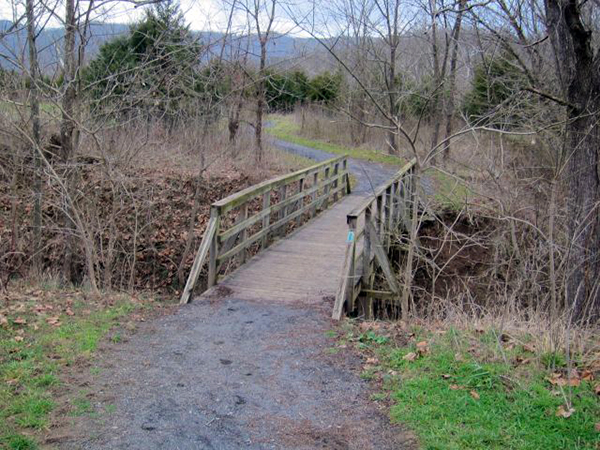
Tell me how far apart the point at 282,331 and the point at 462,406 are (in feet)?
8.17

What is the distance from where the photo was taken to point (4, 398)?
4.43 m

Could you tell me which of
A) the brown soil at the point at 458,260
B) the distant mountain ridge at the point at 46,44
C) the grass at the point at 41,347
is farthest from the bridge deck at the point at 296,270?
the distant mountain ridge at the point at 46,44

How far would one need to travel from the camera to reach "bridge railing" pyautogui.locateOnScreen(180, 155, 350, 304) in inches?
306

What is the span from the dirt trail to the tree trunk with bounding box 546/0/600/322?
2953mm

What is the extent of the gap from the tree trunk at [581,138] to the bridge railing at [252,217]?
4277 millimetres

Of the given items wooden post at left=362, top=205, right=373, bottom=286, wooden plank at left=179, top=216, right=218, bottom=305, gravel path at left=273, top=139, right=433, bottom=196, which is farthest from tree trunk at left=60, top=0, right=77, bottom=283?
gravel path at left=273, top=139, right=433, bottom=196

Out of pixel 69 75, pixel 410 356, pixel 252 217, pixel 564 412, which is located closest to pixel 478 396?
pixel 564 412

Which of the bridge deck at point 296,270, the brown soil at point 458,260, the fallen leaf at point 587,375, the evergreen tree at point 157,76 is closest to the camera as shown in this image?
the fallen leaf at point 587,375

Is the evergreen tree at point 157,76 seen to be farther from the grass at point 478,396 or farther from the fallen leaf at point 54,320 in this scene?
the grass at point 478,396

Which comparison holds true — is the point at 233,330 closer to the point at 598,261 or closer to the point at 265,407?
the point at 265,407

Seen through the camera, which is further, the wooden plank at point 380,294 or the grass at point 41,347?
the wooden plank at point 380,294

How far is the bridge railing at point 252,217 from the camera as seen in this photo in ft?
25.5

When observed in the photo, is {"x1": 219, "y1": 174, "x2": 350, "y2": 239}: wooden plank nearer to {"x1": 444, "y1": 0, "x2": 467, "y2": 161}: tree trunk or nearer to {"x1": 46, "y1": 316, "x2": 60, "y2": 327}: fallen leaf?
{"x1": 46, "y1": 316, "x2": 60, "y2": 327}: fallen leaf

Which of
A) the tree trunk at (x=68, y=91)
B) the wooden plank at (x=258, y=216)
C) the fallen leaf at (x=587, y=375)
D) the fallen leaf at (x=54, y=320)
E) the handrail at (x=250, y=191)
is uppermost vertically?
the tree trunk at (x=68, y=91)
